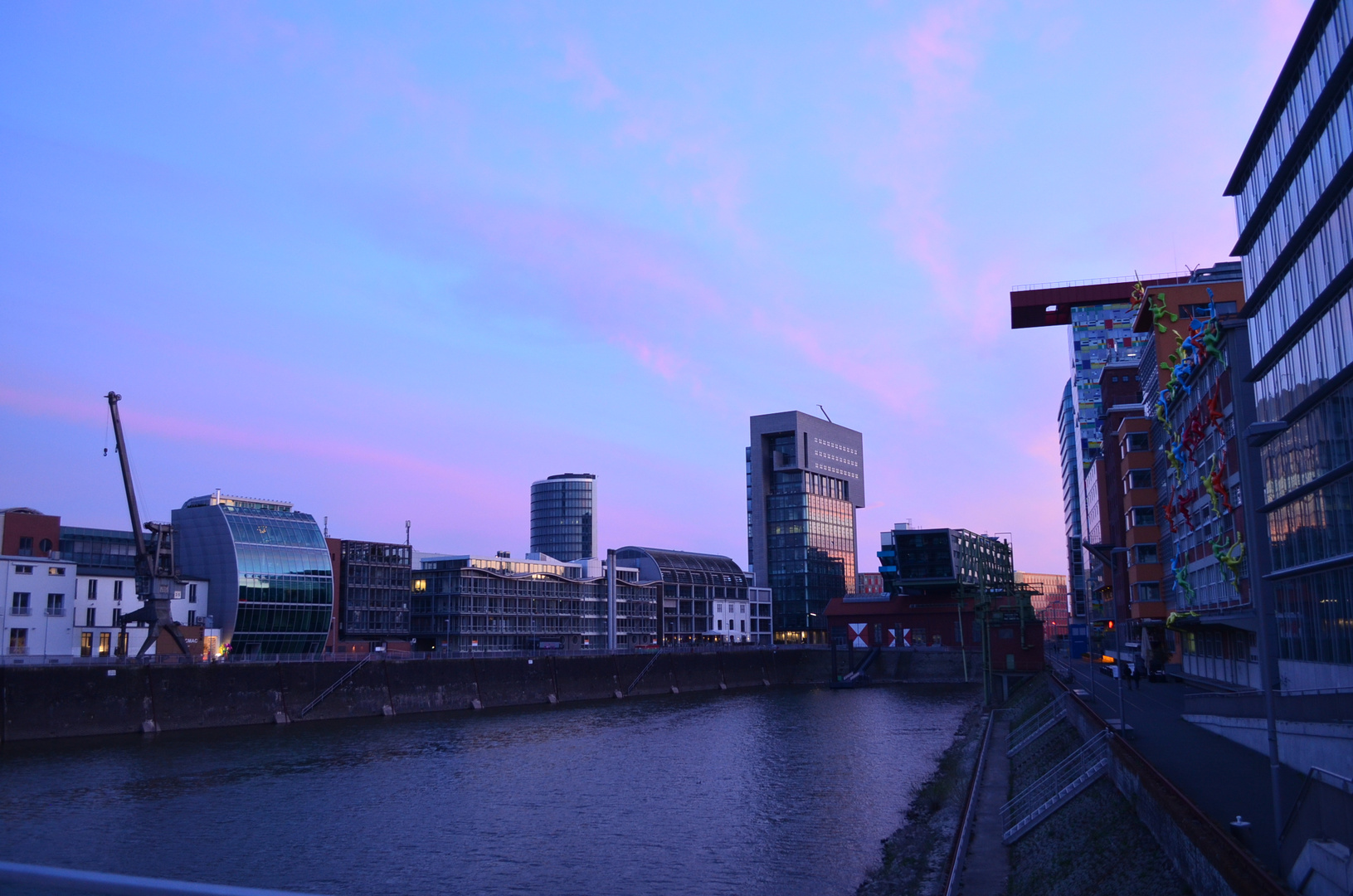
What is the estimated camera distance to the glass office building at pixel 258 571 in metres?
105

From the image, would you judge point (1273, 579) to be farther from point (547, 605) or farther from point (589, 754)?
point (547, 605)

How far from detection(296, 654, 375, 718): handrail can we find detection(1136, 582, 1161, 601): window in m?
61.2

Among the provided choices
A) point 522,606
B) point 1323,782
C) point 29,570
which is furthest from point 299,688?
point 1323,782

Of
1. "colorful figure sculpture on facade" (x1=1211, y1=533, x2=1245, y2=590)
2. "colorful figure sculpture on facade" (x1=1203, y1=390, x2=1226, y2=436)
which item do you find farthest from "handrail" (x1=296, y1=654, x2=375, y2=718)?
"colorful figure sculpture on facade" (x1=1203, y1=390, x2=1226, y2=436)

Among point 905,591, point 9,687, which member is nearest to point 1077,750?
point 9,687

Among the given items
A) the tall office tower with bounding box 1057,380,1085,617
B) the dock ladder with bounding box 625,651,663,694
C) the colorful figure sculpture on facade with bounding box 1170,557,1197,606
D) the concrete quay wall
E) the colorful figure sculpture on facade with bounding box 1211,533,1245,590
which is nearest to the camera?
the colorful figure sculpture on facade with bounding box 1211,533,1245,590

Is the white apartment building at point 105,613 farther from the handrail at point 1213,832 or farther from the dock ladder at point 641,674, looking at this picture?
the handrail at point 1213,832

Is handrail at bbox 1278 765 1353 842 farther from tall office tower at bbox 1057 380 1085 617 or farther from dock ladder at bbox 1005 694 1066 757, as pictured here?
tall office tower at bbox 1057 380 1085 617

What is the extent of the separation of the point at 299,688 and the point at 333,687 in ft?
9.82

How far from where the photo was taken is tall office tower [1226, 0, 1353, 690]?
108 ft

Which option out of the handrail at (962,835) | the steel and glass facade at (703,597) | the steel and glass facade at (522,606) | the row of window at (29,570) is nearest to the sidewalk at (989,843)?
the handrail at (962,835)

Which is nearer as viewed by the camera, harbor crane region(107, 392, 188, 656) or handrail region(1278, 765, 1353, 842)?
handrail region(1278, 765, 1353, 842)

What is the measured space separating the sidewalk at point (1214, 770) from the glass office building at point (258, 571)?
87207 mm

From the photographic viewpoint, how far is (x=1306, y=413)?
36.5 m
